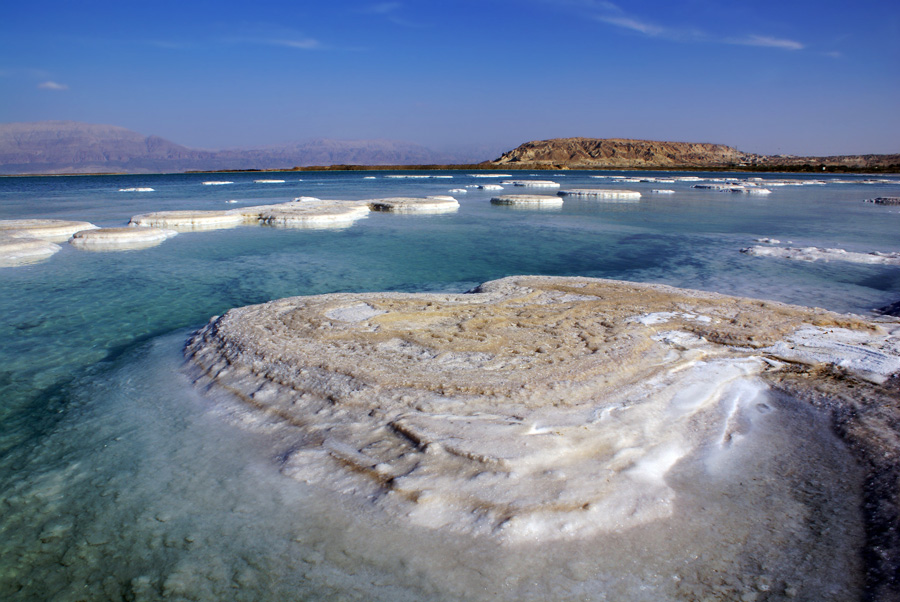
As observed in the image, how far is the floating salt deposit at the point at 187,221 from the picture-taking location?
13602mm

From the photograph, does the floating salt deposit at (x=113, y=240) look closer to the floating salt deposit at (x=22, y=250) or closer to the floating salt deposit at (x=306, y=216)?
the floating salt deposit at (x=22, y=250)

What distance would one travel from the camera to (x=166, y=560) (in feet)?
7.82

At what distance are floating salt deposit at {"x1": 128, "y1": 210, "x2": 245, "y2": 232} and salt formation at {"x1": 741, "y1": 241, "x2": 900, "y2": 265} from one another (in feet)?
42.1

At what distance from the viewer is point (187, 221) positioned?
13672 mm

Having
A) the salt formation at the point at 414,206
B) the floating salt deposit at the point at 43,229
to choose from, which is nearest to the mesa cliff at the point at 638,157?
the salt formation at the point at 414,206

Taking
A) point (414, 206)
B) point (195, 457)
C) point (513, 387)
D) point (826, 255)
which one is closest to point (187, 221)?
point (414, 206)

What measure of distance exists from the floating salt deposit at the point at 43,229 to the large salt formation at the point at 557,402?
8830mm

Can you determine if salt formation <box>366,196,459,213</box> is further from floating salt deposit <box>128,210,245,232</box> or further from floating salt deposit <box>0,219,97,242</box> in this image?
floating salt deposit <box>0,219,97,242</box>

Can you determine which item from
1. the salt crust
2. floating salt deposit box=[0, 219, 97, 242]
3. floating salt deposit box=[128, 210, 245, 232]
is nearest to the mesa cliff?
floating salt deposit box=[128, 210, 245, 232]

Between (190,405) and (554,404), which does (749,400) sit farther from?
(190,405)

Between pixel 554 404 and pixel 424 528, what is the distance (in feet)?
4.22

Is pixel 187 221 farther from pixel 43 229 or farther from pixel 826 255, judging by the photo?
pixel 826 255


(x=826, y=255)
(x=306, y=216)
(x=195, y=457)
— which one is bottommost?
(x=195, y=457)

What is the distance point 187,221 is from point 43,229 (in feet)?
9.95
